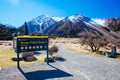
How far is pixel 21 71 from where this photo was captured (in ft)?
46.3

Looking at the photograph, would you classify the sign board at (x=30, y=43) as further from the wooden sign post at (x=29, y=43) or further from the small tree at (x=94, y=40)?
the small tree at (x=94, y=40)

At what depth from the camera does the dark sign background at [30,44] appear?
1628 cm

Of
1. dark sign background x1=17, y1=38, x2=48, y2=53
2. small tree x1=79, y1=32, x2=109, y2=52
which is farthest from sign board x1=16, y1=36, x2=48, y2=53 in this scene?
small tree x1=79, y1=32, x2=109, y2=52

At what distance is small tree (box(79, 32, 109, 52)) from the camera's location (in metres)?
27.9

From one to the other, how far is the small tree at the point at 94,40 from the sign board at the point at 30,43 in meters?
13.0

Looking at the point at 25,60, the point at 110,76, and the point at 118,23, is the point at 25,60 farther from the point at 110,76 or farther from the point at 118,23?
the point at 118,23

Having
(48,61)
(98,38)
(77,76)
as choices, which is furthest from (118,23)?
(77,76)

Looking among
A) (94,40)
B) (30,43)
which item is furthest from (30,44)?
(94,40)

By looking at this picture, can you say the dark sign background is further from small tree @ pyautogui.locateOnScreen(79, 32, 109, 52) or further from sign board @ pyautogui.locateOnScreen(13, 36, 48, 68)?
small tree @ pyautogui.locateOnScreen(79, 32, 109, 52)

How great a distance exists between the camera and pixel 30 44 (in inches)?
666

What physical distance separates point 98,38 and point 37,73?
1823 centimetres

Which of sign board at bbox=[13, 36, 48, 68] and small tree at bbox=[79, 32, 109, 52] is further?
small tree at bbox=[79, 32, 109, 52]

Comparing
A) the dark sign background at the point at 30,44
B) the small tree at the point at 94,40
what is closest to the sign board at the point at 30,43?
the dark sign background at the point at 30,44

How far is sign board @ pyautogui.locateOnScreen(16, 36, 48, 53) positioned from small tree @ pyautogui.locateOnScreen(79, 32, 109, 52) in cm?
1299
